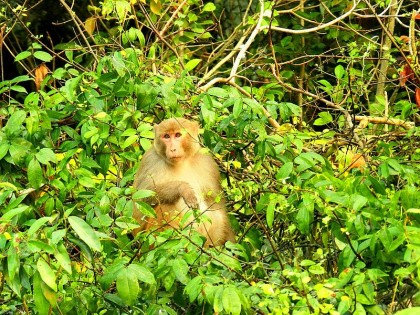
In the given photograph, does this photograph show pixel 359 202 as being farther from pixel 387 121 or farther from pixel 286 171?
pixel 387 121

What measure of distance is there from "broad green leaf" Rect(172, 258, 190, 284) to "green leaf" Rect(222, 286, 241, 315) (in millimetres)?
300

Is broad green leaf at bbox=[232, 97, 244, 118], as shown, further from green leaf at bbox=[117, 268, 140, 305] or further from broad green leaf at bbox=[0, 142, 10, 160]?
green leaf at bbox=[117, 268, 140, 305]

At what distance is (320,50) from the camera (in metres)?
9.88

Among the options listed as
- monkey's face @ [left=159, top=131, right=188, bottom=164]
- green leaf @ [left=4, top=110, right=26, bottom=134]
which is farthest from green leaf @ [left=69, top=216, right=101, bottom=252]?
monkey's face @ [left=159, top=131, right=188, bottom=164]

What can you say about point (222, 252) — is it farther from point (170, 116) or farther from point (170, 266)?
point (170, 116)

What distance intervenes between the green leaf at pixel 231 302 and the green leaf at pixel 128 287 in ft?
1.27

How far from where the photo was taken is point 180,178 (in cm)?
687

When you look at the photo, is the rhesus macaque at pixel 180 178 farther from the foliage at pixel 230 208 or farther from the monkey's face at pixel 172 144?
the foliage at pixel 230 208

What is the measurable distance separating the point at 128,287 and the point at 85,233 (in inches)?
11.4

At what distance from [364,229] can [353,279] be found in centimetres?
47

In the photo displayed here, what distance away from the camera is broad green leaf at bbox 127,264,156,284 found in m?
4.11

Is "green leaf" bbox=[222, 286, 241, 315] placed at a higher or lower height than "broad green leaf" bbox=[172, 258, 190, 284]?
higher

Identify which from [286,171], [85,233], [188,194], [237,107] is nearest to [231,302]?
[85,233]

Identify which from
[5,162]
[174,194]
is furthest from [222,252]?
[174,194]
